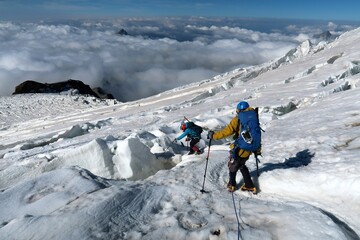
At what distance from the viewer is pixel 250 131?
698 centimetres

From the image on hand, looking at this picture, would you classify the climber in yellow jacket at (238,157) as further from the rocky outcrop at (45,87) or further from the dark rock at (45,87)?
the dark rock at (45,87)

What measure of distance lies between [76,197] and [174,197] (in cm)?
180

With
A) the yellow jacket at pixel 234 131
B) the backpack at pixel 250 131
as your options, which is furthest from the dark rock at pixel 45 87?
the backpack at pixel 250 131

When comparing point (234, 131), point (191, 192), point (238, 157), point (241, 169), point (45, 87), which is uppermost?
point (234, 131)

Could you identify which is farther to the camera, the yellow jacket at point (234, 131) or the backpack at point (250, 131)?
the yellow jacket at point (234, 131)

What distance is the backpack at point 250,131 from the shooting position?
6.96 meters

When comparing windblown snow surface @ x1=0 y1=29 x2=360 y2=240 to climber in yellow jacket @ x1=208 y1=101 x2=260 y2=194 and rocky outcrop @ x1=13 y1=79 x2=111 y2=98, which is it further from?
rocky outcrop @ x1=13 y1=79 x2=111 y2=98

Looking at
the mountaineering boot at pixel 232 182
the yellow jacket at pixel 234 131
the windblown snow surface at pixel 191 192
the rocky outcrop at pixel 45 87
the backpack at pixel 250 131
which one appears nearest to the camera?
the windblown snow surface at pixel 191 192

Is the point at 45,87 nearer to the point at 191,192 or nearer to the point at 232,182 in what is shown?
the point at 191,192

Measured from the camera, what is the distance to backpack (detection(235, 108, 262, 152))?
6.96 m

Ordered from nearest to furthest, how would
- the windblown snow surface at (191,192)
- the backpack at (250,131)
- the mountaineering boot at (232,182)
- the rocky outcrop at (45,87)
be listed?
1. the windblown snow surface at (191,192)
2. the backpack at (250,131)
3. the mountaineering boot at (232,182)
4. the rocky outcrop at (45,87)

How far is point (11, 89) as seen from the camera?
434 feet

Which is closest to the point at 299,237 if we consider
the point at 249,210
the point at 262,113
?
the point at 249,210

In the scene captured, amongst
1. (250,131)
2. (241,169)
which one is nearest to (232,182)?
(241,169)
